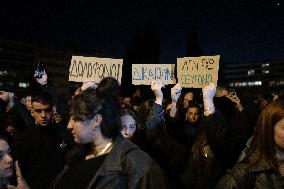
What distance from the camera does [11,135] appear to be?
213 inches

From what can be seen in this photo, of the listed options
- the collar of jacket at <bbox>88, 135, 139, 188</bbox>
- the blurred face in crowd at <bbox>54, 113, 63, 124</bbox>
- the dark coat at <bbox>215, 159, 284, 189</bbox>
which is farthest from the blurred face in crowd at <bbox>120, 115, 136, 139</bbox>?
the dark coat at <bbox>215, 159, 284, 189</bbox>

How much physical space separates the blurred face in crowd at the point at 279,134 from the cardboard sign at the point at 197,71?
427 centimetres

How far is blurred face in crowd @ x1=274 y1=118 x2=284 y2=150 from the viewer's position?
2.59m

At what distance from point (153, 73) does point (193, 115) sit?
235 centimetres

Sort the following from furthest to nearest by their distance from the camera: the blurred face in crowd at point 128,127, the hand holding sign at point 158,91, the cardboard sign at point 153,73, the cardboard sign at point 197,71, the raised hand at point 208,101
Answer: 1. the cardboard sign at point 153,73
2. the cardboard sign at point 197,71
3. the hand holding sign at point 158,91
4. the raised hand at point 208,101
5. the blurred face in crowd at point 128,127

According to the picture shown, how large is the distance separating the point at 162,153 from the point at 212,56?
123 inches

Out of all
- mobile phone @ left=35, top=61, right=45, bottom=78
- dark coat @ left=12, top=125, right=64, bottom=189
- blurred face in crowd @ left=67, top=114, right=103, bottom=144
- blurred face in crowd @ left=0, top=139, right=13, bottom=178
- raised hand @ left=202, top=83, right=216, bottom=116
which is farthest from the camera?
mobile phone @ left=35, top=61, right=45, bottom=78

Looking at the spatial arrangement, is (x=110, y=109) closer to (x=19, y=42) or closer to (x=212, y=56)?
(x=212, y=56)

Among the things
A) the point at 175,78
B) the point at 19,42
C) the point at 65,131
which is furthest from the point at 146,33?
the point at 19,42

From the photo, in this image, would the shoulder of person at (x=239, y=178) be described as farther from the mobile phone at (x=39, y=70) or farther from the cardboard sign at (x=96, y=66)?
the cardboard sign at (x=96, y=66)

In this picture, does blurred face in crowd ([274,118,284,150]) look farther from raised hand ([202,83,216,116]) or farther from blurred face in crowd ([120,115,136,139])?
blurred face in crowd ([120,115,136,139])

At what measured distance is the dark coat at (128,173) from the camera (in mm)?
2510

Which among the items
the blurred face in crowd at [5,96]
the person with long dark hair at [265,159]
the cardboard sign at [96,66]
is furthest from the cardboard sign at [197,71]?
the person with long dark hair at [265,159]

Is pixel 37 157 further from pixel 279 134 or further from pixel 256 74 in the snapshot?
pixel 256 74
